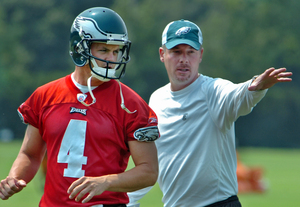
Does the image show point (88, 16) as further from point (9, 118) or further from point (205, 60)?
point (205, 60)

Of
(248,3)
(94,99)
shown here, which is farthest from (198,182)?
(248,3)

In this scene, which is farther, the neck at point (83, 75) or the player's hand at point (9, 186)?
the neck at point (83, 75)

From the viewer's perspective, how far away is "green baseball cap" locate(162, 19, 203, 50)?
389cm

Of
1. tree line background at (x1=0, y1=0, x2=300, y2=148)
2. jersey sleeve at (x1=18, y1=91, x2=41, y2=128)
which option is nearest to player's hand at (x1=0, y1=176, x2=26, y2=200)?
jersey sleeve at (x1=18, y1=91, x2=41, y2=128)

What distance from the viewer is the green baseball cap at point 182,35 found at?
153 inches

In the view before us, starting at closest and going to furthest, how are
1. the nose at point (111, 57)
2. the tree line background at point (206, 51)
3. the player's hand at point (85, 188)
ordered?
the player's hand at point (85, 188) → the nose at point (111, 57) → the tree line background at point (206, 51)

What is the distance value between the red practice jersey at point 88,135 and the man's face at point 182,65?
3.16 feet

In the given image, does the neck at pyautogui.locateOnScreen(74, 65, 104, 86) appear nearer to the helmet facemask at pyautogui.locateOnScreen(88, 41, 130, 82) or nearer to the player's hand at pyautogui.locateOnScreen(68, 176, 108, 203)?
the helmet facemask at pyautogui.locateOnScreen(88, 41, 130, 82)

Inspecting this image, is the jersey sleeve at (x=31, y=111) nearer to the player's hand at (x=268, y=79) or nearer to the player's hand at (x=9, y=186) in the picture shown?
the player's hand at (x=9, y=186)

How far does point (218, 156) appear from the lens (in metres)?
3.64

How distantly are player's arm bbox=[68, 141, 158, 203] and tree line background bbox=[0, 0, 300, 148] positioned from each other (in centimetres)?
3288

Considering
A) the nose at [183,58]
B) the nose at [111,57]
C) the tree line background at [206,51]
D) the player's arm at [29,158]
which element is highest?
the tree line background at [206,51]

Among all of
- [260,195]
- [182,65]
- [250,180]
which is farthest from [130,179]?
[250,180]

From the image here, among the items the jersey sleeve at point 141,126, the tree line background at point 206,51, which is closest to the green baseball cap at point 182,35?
the jersey sleeve at point 141,126
